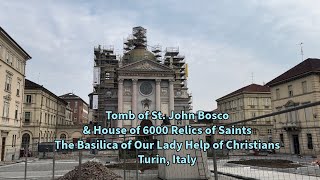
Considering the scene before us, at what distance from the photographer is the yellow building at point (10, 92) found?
32.8 m

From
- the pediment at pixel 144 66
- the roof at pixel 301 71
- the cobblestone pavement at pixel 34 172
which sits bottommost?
the cobblestone pavement at pixel 34 172

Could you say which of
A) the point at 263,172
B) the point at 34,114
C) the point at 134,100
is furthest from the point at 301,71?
the point at 34,114

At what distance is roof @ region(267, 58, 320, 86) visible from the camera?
37831 millimetres

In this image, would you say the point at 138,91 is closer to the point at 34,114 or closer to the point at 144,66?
the point at 144,66

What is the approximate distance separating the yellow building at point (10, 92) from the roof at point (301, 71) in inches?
1391

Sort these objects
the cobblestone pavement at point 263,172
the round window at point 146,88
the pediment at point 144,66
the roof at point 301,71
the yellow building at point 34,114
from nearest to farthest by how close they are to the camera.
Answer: the cobblestone pavement at point 263,172
the roof at point 301,71
the yellow building at point 34,114
the pediment at point 144,66
the round window at point 146,88

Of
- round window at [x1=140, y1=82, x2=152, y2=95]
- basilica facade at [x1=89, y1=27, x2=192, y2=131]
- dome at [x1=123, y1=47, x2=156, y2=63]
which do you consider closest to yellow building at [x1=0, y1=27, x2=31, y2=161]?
basilica facade at [x1=89, y1=27, x2=192, y2=131]

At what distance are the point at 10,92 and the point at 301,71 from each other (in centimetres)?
3725

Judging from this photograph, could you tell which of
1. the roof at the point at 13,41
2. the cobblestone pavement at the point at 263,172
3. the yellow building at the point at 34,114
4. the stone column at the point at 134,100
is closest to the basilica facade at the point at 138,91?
the stone column at the point at 134,100

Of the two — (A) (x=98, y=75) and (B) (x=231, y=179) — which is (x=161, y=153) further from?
(A) (x=98, y=75)

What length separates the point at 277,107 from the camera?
1752 inches

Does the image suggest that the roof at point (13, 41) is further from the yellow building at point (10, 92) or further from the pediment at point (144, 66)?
the pediment at point (144, 66)

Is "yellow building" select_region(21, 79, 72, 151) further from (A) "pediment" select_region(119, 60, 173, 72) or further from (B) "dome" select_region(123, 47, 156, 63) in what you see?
(B) "dome" select_region(123, 47, 156, 63)

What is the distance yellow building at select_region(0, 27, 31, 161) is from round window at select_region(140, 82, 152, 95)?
21548 mm
